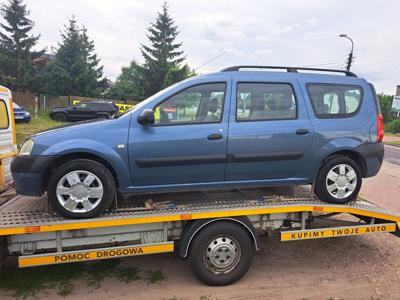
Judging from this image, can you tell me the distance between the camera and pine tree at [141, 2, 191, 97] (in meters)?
37.0

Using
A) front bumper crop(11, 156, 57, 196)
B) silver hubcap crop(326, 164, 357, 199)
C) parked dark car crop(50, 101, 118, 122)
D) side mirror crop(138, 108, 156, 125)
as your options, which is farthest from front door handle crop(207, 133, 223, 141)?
parked dark car crop(50, 101, 118, 122)

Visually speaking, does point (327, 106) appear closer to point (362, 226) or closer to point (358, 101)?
point (358, 101)

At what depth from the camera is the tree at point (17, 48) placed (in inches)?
1265

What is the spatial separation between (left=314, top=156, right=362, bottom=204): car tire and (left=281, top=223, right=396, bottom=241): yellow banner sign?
0.35m

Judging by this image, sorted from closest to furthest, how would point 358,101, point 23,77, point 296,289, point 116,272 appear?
point 296,289
point 116,272
point 358,101
point 23,77

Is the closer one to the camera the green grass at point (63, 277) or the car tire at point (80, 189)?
the car tire at point (80, 189)

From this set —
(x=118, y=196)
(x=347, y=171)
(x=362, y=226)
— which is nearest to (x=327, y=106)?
(x=347, y=171)

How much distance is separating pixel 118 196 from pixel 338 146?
277 centimetres

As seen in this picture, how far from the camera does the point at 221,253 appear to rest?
383cm

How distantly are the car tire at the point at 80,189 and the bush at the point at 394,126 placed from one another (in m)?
37.7

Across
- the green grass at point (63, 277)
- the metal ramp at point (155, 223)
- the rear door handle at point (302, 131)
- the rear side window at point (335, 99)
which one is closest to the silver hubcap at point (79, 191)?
the metal ramp at point (155, 223)

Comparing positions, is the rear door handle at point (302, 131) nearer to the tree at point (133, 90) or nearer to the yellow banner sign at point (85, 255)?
the yellow banner sign at point (85, 255)

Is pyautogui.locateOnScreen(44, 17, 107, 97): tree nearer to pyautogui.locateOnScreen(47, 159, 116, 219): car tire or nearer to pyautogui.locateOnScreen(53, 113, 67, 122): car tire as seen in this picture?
pyautogui.locateOnScreen(53, 113, 67, 122): car tire

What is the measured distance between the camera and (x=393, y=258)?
4660 mm
